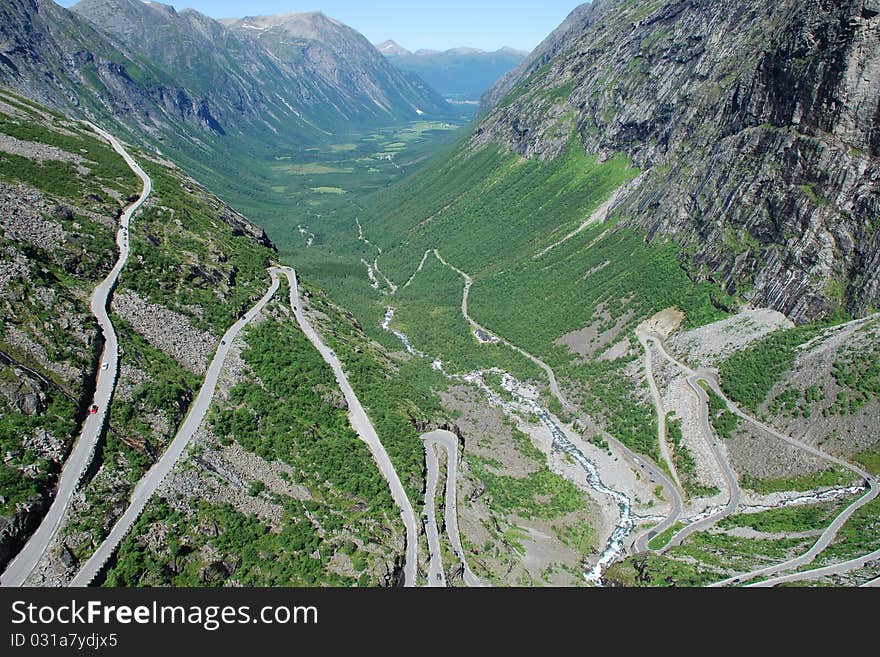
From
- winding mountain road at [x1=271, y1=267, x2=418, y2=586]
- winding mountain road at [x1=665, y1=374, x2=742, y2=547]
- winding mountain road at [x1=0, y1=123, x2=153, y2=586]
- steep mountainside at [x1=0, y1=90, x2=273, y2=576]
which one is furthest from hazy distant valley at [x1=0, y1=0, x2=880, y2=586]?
winding mountain road at [x1=665, y1=374, x2=742, y2=547]

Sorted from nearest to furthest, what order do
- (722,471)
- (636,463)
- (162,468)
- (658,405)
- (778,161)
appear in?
(162,468) < (722,471) < (636,463) < (658,405) < (778,161)

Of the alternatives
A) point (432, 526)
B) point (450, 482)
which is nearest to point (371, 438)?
point (450, 482)

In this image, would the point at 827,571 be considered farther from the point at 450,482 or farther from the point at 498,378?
the point at 498,378

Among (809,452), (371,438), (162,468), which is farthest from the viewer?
(809,452)

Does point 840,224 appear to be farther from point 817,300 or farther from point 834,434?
point 834,434

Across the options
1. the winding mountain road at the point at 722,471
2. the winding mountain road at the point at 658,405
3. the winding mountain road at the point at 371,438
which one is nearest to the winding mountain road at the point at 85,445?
the winding mountain road at the point at 371,438

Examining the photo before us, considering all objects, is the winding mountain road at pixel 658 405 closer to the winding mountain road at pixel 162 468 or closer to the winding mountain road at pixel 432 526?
the winding mountain road at pixel 432 526

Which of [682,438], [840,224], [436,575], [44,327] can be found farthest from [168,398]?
[840,224]
